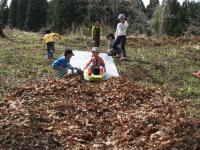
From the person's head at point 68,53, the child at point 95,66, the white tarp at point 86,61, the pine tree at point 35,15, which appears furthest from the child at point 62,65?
the pine tree at point 35,15

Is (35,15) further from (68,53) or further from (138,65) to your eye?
(68,53)

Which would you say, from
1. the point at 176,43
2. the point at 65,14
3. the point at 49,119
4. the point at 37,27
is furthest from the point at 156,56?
the point at 37,27

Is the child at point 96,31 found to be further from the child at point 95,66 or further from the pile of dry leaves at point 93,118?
the pile of dry leaves at point 93,118

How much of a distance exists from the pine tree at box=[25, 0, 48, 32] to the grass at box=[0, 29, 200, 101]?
4556 centimetres

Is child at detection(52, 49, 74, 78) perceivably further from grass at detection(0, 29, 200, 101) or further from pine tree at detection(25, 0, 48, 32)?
pine tree at detection(25, 0, 48, 32)

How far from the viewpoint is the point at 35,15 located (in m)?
70.0

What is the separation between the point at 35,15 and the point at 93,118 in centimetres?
5944

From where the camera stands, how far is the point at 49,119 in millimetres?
11523

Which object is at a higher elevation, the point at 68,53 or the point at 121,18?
the point at 121,18

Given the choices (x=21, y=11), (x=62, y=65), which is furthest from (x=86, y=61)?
(x=21, y=11)

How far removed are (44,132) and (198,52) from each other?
1416 centimetres

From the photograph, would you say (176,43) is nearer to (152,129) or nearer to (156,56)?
(156,56)

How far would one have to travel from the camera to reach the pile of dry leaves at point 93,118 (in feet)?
31.9

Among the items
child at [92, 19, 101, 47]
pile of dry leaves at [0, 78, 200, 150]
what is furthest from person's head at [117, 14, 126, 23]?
pile of dry leaves at [0, 78, 200, 150]
